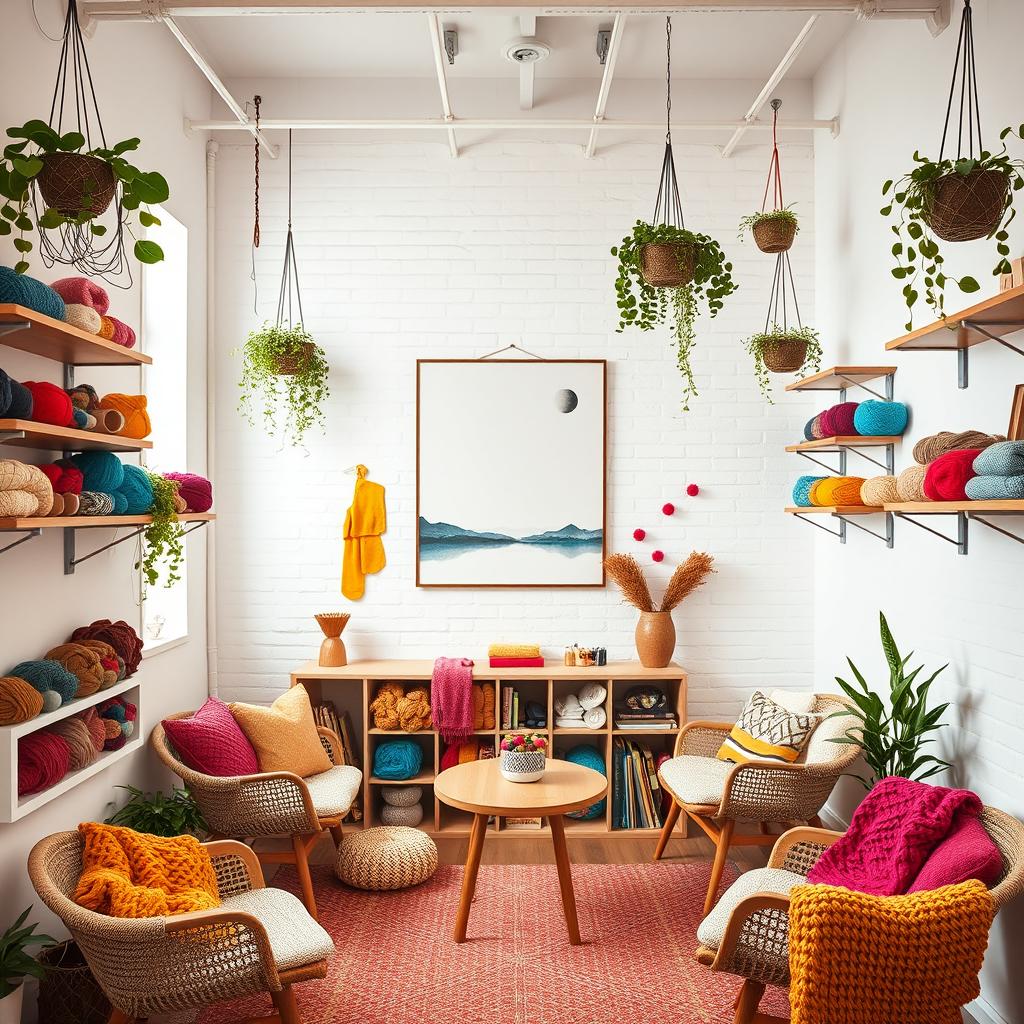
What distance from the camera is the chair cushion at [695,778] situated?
362 centimetres

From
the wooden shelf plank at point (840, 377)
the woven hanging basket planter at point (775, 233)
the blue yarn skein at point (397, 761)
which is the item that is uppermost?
the woven hanging basket planter at point (775, 233)

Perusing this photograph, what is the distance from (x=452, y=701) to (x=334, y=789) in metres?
0.73

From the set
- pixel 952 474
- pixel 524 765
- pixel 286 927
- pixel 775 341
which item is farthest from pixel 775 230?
pixel 286 927

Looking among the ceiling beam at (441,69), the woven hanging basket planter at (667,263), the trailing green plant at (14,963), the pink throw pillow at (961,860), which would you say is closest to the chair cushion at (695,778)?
the pink throw pillow at (961,860)

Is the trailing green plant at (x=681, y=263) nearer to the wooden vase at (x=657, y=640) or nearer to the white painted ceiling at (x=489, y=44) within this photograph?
the white painted ceiling at (x=489, y=44)

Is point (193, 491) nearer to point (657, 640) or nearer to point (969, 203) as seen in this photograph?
point (657, 640)

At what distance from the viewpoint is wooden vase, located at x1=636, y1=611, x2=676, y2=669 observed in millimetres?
4430

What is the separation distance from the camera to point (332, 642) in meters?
4.48

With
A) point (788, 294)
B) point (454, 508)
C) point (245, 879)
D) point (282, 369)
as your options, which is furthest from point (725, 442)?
point (245, 879)

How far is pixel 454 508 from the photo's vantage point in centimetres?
471

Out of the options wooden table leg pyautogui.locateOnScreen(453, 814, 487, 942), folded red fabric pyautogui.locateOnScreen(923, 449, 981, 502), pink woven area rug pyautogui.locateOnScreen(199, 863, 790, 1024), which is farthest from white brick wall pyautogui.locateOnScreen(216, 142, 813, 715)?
folded red fabric pyautogui.locateOnScreen(923, 449, 981, 502)

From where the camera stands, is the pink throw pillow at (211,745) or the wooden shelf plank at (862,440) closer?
the pink throw pillow at (211,745)

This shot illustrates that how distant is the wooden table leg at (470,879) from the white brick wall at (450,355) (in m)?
1.43

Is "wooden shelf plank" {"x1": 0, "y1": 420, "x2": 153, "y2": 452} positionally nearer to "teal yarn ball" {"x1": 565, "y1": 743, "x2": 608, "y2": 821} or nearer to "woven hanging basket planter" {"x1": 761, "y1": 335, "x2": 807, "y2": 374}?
"teal yarn ball" {"x1": 565, "y1": 743, "x2": 608, "y2": 821}
